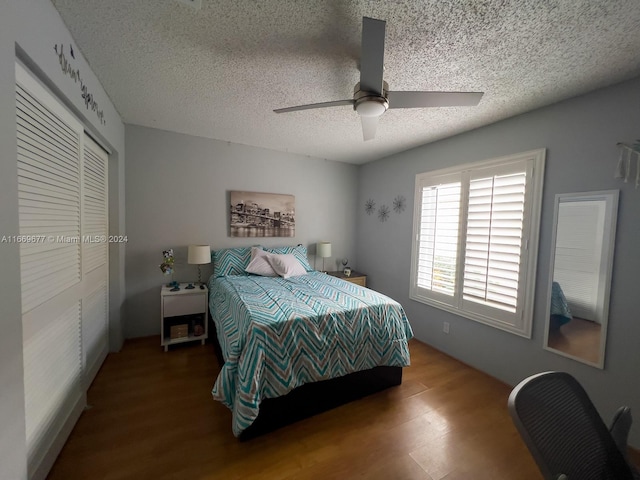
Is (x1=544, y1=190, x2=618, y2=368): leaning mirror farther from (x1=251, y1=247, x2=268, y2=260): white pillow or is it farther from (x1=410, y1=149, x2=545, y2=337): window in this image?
(x1=251, y1=247, x2=268, y2=260): white pillow

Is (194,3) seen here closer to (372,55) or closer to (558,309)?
(372,55)

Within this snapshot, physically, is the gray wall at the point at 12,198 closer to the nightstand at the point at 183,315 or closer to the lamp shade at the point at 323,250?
the nightstand at the point at 183,315

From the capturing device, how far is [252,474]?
133 cm

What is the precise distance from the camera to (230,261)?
294 centimetres

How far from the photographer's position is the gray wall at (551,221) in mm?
1591

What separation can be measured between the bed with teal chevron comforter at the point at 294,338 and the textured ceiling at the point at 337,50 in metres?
1.66

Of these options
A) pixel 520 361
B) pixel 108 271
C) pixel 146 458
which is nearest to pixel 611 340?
pixel 520 361

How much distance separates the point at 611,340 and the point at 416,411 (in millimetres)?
1406

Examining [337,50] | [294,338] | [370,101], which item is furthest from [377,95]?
[294,338]

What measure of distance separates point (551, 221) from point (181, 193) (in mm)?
3669

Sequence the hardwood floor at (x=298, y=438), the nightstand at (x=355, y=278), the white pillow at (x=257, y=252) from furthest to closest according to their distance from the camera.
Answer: the nightstand at (x=355, y=278) → the white pillow at (x=257, y=252) → the hardwood floor at (x=298, y=438)

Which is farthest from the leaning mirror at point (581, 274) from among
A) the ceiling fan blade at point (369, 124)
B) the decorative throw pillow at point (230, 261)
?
the decorative throw pillow at point (230, 261)

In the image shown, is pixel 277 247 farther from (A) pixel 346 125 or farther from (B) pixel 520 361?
(B) pixel 520 361

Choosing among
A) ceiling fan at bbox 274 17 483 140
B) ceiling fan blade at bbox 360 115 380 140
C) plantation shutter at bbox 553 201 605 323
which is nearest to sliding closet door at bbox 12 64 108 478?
ceiling fan at bbox 274 17 483 140
